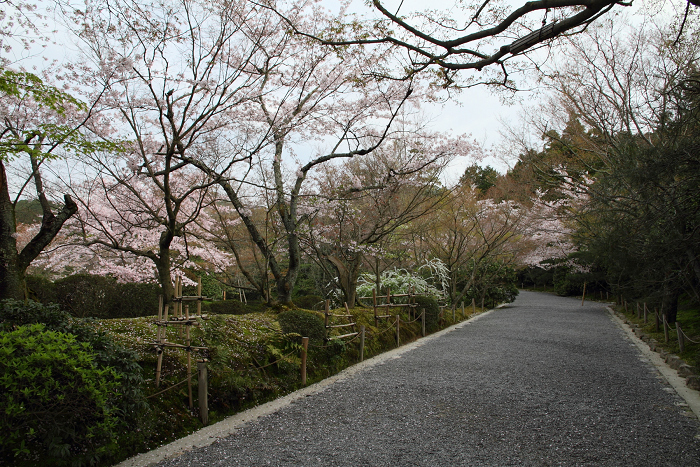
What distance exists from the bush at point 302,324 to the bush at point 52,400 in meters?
3.08

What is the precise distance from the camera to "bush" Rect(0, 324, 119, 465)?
2.41 metres

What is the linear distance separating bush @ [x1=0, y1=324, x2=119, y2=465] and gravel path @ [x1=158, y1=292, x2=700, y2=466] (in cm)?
63

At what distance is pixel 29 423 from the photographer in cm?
250

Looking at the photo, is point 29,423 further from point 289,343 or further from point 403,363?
point 403,363

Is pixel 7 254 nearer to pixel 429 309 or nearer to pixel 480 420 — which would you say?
pixel 480 420

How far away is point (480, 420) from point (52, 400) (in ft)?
11.4

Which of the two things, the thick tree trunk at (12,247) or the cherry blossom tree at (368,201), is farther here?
the cherry blossom tree at (368,201)

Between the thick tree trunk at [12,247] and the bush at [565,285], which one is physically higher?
the thick tree trunk at [12,247]

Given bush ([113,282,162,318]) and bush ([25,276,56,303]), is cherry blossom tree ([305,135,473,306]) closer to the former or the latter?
bush ([113,282,162,318])

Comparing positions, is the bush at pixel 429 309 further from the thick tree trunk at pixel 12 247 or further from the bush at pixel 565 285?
the bush at pixel 565 285

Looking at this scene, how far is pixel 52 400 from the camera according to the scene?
2.53 m

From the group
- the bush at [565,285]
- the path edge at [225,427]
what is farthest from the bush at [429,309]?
the bush at [565,285]

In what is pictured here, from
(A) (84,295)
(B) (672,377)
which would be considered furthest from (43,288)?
(B) (672,377)

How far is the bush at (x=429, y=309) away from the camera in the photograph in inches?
Answer: 424
